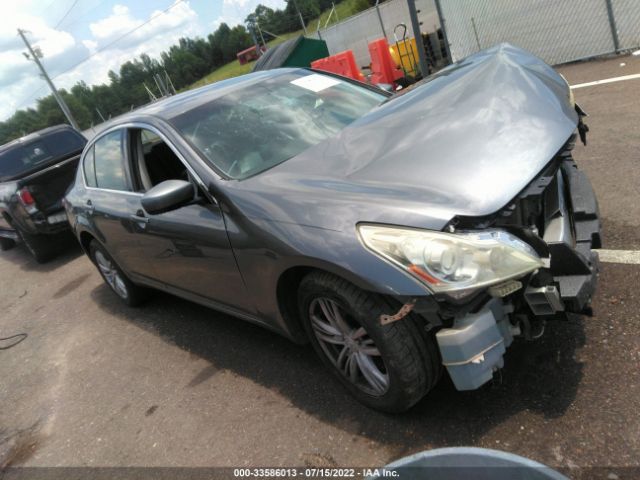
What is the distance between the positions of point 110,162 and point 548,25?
904 centimetres

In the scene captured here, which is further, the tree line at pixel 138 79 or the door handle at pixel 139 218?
the tree line at pixel 138 79

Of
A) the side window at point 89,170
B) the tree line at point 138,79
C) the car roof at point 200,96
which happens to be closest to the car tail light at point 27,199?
the side window at point 89,170

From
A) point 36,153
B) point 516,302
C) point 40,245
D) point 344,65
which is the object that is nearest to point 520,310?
point 516,302

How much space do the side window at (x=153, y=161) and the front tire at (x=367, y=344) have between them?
151cm

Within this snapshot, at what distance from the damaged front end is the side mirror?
1.44 m

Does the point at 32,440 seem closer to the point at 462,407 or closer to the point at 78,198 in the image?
the point at 78,198

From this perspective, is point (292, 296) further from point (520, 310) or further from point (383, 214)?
point (520, 310)

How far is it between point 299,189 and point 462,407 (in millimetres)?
1328

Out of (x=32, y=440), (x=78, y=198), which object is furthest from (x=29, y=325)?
(x=32, y=440)

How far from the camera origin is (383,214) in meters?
2.17

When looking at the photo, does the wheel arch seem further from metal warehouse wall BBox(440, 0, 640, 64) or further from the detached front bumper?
metal warehouse wall BBox(440, 0, 640, 64)

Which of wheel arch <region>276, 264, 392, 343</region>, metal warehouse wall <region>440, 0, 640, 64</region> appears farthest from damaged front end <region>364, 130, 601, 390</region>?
metal warehouse wall <region>440, 0, 640, 64</region>

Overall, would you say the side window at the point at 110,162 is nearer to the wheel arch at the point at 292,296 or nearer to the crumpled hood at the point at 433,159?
the crumpled hood at the point at 433,159

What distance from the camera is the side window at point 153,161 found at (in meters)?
3.54
